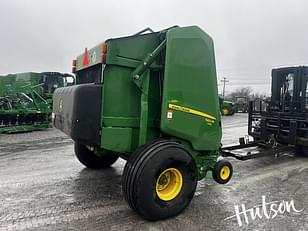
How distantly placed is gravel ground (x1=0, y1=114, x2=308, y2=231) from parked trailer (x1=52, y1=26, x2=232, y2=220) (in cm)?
36

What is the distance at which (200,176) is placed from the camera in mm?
4223

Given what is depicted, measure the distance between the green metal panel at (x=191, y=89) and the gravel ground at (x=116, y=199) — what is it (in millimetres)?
921

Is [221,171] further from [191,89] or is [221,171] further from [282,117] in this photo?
[282,117]

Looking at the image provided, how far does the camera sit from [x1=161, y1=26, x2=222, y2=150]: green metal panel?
12.3 ft

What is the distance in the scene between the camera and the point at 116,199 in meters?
4.22

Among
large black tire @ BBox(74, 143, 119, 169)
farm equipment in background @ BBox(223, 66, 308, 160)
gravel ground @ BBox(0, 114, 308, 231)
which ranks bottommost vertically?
gravel ground @ BBox(0, 114, 308, 231)

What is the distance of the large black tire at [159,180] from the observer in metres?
3.39

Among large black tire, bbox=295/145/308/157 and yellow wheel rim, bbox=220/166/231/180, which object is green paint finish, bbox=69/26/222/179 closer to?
yellow wheel rim, bbox=220/166/231/180

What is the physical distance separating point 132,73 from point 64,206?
75.5 inches

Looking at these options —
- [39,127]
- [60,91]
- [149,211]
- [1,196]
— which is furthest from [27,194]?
[39,127]

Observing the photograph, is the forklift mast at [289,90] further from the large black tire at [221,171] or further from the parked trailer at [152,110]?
the parked trailer at [152,110]
